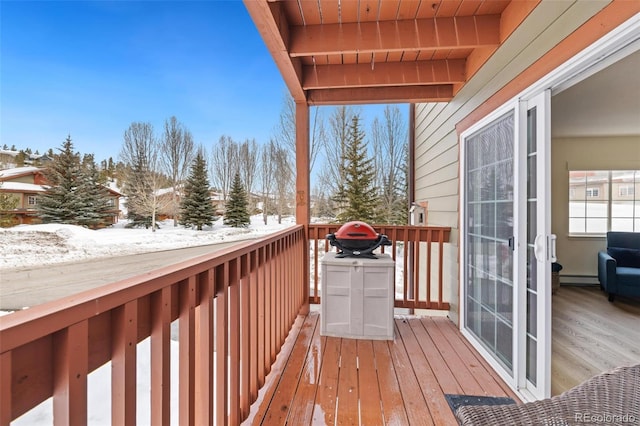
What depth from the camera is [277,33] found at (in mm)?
2072

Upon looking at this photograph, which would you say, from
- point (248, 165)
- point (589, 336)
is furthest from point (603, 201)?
point (248, 165)

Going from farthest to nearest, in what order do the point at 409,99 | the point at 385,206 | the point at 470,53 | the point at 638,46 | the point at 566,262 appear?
the point at 385,206, the point at 566,262, the point at 409,99, the point at 470,53, the point at 638,46

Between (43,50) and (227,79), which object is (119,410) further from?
(227,79)

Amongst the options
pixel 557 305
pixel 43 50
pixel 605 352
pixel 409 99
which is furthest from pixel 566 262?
pixel 43 50

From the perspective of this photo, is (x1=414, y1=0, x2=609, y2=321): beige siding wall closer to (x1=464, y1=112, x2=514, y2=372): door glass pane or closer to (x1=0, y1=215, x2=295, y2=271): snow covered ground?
(x1=464, y1=112, x2=514, y2=372): door glass pane

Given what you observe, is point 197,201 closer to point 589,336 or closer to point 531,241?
point 531,241

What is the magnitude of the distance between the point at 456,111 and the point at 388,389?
282 cm

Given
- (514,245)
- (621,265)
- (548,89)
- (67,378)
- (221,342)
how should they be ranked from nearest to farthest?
(67,378)
(221,342)
(548,89)
(514,245)
(621,265)

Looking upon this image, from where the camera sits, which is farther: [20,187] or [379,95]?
[379,95]

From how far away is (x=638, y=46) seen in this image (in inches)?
52.3

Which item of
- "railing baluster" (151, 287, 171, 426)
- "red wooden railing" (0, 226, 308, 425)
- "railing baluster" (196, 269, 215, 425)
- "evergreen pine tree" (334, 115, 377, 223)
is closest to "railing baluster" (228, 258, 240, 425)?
"red wooden railing" (0, 226, 308, 425)

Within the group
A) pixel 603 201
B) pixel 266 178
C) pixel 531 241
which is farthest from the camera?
pixel 603 201

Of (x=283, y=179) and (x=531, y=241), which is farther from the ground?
(x=283, y=179)

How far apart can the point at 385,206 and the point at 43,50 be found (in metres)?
5.53
